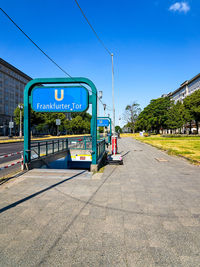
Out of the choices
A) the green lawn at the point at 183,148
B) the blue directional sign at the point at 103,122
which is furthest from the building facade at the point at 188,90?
the blue directional sign at the point at 103,122

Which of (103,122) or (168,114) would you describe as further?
(168,114)

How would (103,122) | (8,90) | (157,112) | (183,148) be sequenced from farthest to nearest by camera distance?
(8,90) → (157,112) → (103,122) → (183,148)

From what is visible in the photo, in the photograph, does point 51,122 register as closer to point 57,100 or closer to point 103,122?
point 103,122

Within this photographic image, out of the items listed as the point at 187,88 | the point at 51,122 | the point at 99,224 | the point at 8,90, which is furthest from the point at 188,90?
the point at 99,224

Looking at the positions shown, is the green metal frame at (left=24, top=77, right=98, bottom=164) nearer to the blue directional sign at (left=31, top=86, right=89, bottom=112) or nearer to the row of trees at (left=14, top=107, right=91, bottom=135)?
the blue directional sign at (left=31, top=86, right=89, bottom=112)

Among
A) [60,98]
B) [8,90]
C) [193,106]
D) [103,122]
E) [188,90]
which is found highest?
[188,90]

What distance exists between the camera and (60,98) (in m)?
9.51

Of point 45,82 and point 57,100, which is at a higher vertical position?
point 45,82

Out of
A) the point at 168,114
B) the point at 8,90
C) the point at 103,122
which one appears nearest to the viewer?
the point at 103,122

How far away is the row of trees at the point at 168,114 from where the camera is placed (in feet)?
151

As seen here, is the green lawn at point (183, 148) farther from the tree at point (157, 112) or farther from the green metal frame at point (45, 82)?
the tree at point (157, 112)

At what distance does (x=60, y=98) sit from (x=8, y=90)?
73.5 metres

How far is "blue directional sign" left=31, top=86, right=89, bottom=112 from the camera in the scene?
30.7 ft

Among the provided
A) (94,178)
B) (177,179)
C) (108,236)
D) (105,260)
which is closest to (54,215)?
(108,236)
